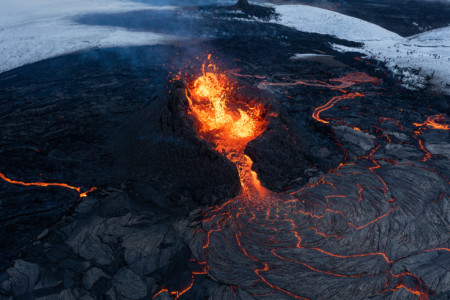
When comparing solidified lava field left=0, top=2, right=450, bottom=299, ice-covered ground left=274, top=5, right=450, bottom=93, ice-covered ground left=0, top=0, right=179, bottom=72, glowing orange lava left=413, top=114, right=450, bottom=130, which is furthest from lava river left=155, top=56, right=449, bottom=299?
ice-covered ground left=0, top=0, right=179, bottom=72

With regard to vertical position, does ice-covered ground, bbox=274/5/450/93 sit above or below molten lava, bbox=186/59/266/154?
above

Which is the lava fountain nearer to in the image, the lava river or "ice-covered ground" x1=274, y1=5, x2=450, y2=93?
the lava river

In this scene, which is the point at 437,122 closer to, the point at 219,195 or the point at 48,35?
the point at 219,195

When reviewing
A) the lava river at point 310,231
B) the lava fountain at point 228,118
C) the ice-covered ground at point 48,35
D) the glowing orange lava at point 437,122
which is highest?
the ice-covered ground at point 48,35

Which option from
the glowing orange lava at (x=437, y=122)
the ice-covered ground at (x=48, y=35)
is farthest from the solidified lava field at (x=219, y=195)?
the ice-covered ground at (x=48, y=35)

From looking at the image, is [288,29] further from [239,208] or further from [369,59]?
[239,208]

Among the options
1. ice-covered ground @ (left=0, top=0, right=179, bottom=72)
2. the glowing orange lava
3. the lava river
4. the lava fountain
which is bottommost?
the lava river

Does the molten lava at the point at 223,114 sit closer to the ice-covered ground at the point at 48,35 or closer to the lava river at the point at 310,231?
the lava river at the point at 310,231
